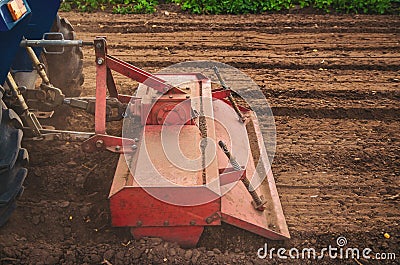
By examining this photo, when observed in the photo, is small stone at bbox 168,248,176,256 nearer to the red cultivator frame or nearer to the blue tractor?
the red cultivator frame

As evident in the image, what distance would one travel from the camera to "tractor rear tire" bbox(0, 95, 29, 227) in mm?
2594

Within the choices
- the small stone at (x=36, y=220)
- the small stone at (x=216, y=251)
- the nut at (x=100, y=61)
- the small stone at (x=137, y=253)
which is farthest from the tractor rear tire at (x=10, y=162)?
the small stone at (x=216, y=251)

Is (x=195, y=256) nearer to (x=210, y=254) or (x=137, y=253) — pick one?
(x=210, y=254)

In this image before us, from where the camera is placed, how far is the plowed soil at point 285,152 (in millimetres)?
2865

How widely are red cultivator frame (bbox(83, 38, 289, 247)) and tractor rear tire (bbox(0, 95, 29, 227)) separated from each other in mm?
369

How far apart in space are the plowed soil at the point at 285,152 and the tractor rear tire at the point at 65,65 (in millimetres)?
314

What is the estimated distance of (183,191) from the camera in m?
2.64

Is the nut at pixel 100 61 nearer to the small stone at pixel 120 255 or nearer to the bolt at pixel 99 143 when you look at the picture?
the bolt at pixel 99 143

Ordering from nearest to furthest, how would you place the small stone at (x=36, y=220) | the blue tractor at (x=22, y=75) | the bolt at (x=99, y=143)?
1. the blue tractor at (x=22, y=75)
2. the bolt at (x=99, y=143)
3. the small stone at (x=36, y=220)

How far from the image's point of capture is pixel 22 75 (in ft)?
10.8

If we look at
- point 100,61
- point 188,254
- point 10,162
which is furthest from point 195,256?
point 100,61

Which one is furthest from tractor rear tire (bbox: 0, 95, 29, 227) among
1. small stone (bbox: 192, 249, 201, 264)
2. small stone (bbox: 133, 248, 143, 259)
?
small stone (bbox: 192, 249, 201, 264)

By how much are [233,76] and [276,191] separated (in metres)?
1.98

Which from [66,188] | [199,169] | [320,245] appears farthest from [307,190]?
[66,188]
